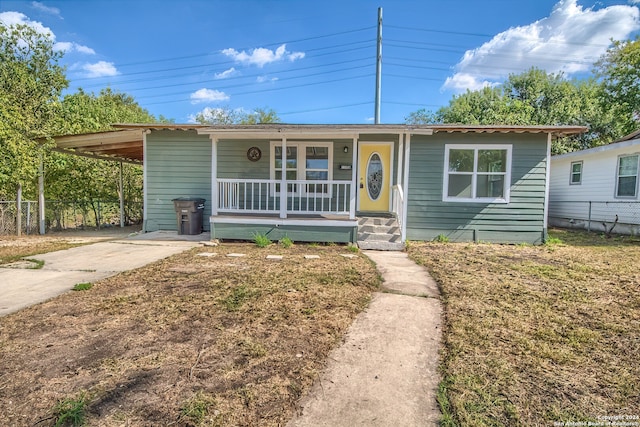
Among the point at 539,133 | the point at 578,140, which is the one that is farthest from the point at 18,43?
the point at 578,140

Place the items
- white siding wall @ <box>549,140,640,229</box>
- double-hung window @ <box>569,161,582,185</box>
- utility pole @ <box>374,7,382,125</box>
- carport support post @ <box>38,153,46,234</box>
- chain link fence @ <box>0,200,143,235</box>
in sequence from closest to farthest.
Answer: chain link fence @ <box>0,200,143,235</box> → carport support post @ <box>38,153,46,234</box> → white siding wall @ <box>549,140,640,229</box> → double-hung window @ <box>569,161,582,185</box> → utility pole @ <box>374,7,382,125</box>

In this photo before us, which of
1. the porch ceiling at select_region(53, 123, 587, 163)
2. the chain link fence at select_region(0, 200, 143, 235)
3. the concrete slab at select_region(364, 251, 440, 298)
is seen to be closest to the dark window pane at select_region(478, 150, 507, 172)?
the porch ceiling at select_region(53, 123, 587, 163)

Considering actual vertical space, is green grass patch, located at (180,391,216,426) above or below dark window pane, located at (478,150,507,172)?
below

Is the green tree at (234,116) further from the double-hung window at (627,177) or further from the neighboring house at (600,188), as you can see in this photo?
the double-hung window at (627,177)

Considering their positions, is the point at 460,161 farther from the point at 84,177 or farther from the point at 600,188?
the point at 84,177

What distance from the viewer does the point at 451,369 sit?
2150mm

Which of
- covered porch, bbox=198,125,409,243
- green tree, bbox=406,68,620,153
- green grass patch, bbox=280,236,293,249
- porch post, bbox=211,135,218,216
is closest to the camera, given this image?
green grass patch, bbox=280,236,293,249

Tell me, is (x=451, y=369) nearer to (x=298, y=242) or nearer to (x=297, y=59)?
(x=298, y=242)

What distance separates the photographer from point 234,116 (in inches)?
1121

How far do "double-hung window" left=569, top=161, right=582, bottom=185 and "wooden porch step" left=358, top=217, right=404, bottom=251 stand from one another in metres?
9.14

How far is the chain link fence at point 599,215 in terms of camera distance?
955 cm

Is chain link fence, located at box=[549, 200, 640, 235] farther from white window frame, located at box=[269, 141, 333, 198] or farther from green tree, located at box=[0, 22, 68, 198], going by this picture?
green tree, located at box=[0, 22, 68, 198]

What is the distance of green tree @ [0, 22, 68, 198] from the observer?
24.7 feet

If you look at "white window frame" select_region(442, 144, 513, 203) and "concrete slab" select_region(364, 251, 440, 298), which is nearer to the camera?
"concrete slab" select_region(364, 251, 440, 298)
